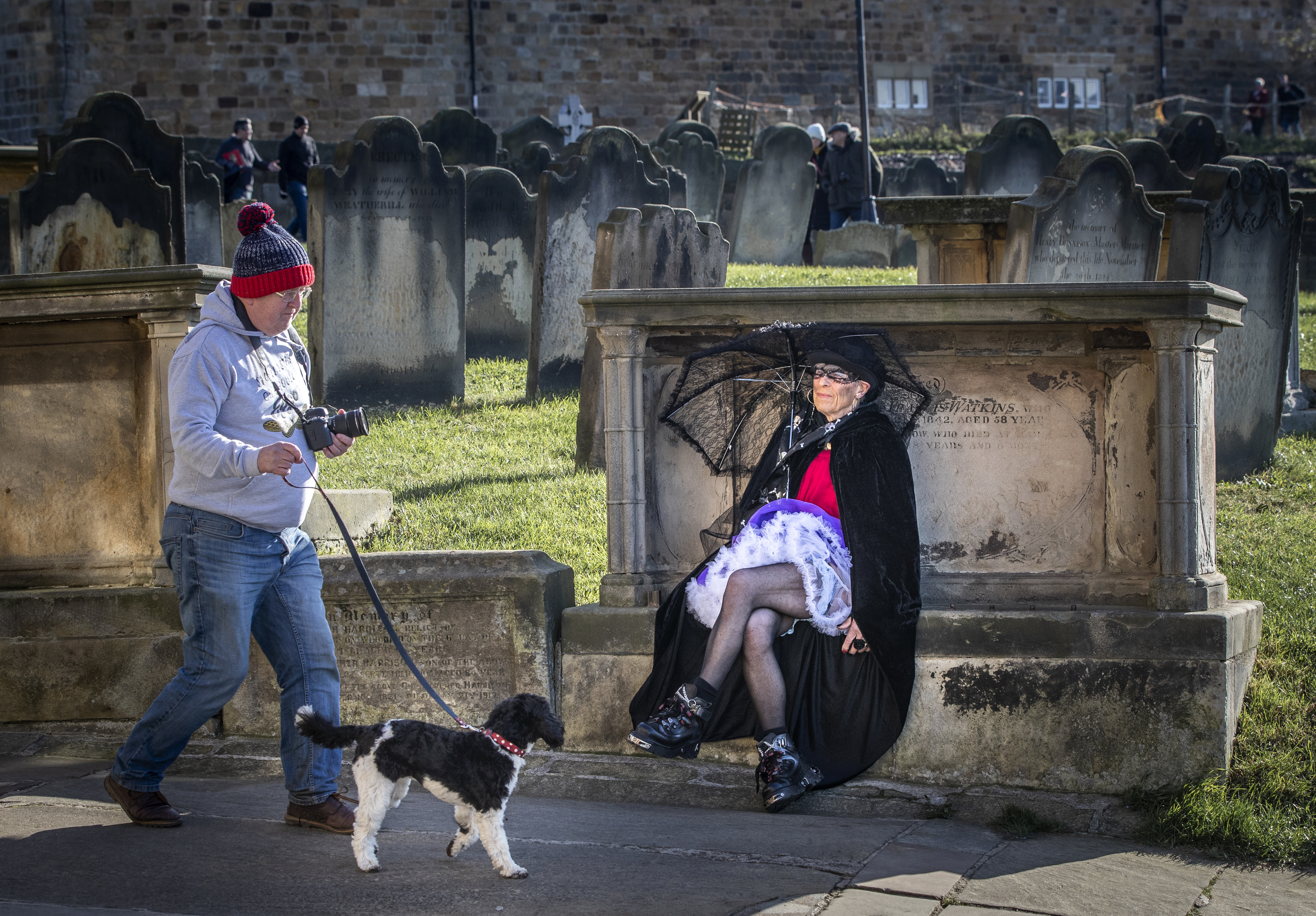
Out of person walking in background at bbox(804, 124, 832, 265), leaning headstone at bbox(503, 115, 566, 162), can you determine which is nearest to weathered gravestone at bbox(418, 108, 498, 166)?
leaning headstone at bbox(503, 115, 566, 162)

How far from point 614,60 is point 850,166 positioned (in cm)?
1567

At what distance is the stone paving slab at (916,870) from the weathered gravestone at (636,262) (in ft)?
13.7

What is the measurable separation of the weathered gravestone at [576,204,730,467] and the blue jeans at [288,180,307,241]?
969 cm

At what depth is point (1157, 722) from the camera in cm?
446

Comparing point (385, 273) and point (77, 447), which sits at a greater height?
point (385, 273)

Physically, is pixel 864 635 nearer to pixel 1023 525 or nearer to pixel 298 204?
pixel 1023 525

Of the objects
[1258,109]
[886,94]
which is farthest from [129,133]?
[1258,109]

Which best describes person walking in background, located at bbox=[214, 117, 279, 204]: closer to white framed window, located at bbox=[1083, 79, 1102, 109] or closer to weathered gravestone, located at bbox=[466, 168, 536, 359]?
weathered gravestone, located at bbox=[466, 168, 536, 359]

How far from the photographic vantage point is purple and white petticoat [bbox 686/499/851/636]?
4.47 m

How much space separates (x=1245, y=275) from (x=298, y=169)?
12.2 m

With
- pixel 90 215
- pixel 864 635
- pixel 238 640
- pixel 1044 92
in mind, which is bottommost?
pixel 864 635

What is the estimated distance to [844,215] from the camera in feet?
58.8

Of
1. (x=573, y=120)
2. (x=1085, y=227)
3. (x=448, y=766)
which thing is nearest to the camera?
(x=448, y=766)

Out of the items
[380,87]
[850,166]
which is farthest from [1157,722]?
[380,87]
